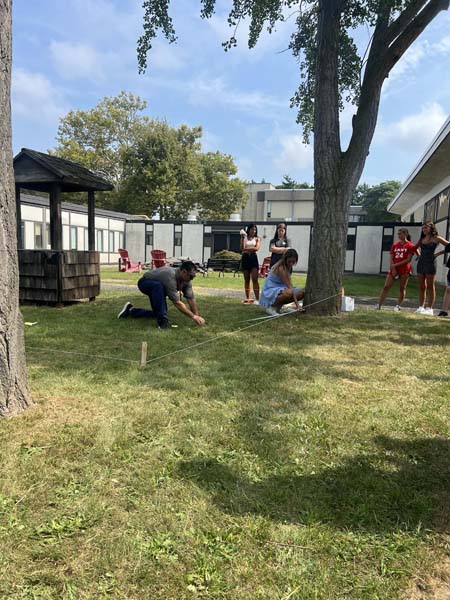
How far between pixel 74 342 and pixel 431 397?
11.8 feet

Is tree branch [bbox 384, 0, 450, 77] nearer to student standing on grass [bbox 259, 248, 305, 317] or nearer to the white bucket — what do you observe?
student standing on grass [bbox 259, 248, 305, 317]

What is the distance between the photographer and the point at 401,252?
736cm

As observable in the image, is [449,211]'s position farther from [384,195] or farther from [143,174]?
[384,195]

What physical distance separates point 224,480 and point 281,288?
4764 millimetres

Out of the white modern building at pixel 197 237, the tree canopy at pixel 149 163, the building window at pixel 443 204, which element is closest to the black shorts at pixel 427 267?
the building window at pixel 443 204

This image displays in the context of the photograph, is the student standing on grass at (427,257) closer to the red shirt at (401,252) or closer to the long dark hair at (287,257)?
the red shirt at (401,252)

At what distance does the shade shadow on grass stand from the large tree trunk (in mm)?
1268

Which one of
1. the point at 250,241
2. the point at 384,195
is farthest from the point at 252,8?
the point at 384,195

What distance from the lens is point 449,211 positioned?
1320 cm

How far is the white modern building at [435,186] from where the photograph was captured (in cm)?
1176

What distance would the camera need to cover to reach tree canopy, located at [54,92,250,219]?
102ft

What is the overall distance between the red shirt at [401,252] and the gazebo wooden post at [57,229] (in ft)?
19.2

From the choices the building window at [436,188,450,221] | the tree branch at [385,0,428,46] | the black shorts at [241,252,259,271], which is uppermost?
the tree branch at [385,0,428,46]

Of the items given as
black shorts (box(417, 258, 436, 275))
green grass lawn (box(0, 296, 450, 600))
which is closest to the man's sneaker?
green grass lawn (box(0, 296, 450, 600))
